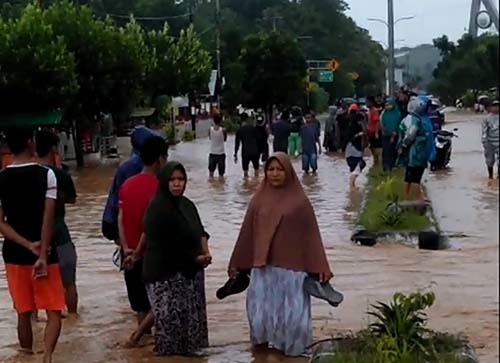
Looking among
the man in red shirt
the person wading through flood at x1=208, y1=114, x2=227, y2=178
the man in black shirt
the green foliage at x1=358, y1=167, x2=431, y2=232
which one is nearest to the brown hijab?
the man in red shirt

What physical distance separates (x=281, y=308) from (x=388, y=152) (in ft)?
47.5

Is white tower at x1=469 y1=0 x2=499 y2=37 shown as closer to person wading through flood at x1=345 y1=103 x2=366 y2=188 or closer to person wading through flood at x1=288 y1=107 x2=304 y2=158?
person wading through flood at x1=345 y1=103 x2=366 y2=188

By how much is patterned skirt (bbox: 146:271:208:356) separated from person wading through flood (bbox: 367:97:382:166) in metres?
17.0

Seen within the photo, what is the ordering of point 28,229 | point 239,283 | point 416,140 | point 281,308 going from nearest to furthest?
1. point 28,229
2. point 281,308
3. point 239,283
4. point 416,140

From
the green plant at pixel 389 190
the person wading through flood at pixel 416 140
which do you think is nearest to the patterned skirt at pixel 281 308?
the person wading through flood at pixel 416 140

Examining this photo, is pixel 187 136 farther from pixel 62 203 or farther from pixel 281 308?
pixel 281 308

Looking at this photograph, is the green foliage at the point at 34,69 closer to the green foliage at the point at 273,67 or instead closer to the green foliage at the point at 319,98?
the green foliage at the point at 273,67

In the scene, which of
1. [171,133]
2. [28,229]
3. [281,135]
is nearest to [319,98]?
[171,133]

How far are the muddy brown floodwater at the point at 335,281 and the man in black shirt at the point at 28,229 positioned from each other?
877 mm

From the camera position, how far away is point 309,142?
25000 mm

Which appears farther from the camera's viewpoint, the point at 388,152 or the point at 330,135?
the point at 330,135

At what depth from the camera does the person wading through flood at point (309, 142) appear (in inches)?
982

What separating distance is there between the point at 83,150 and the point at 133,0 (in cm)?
4885

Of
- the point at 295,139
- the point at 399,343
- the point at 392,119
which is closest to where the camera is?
the point at 399,343
